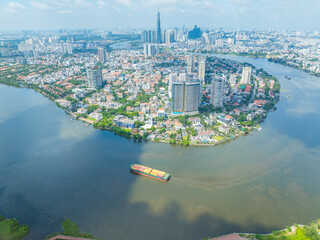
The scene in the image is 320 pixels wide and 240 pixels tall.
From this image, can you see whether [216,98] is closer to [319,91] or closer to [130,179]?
[130,179]

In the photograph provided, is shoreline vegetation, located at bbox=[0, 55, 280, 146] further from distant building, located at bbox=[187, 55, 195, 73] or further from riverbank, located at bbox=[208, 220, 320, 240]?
riverbank, located at bbox=[208, 220, 320, 240]

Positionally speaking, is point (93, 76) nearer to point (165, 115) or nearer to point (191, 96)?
point (165, 115)

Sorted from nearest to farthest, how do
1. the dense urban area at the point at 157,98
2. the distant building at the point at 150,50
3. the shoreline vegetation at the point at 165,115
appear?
the dense urban area at the point at 157,98 < the shoreline vegetation at the point at 165,115 < the distant building at the point at 150,50

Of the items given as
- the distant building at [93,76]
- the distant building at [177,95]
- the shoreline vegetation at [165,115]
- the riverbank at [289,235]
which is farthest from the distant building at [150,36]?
the riverbank at [289,235]

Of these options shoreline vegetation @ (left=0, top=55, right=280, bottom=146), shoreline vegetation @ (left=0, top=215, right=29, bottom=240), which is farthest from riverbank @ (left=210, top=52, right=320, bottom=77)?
shoreline vegetation @ (left=0, top=215, right=29, bottom=240)

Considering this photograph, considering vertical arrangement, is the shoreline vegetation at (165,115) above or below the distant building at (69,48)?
below

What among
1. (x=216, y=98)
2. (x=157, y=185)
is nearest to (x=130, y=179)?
(x=157, y=185)

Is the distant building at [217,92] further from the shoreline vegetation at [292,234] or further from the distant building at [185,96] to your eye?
the shoreline vegetation at [292,234]

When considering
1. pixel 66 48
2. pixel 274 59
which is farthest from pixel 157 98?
pixel 66 48

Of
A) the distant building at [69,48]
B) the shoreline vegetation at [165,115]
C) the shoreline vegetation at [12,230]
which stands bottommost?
the shoreline vegetation at [12,230]
